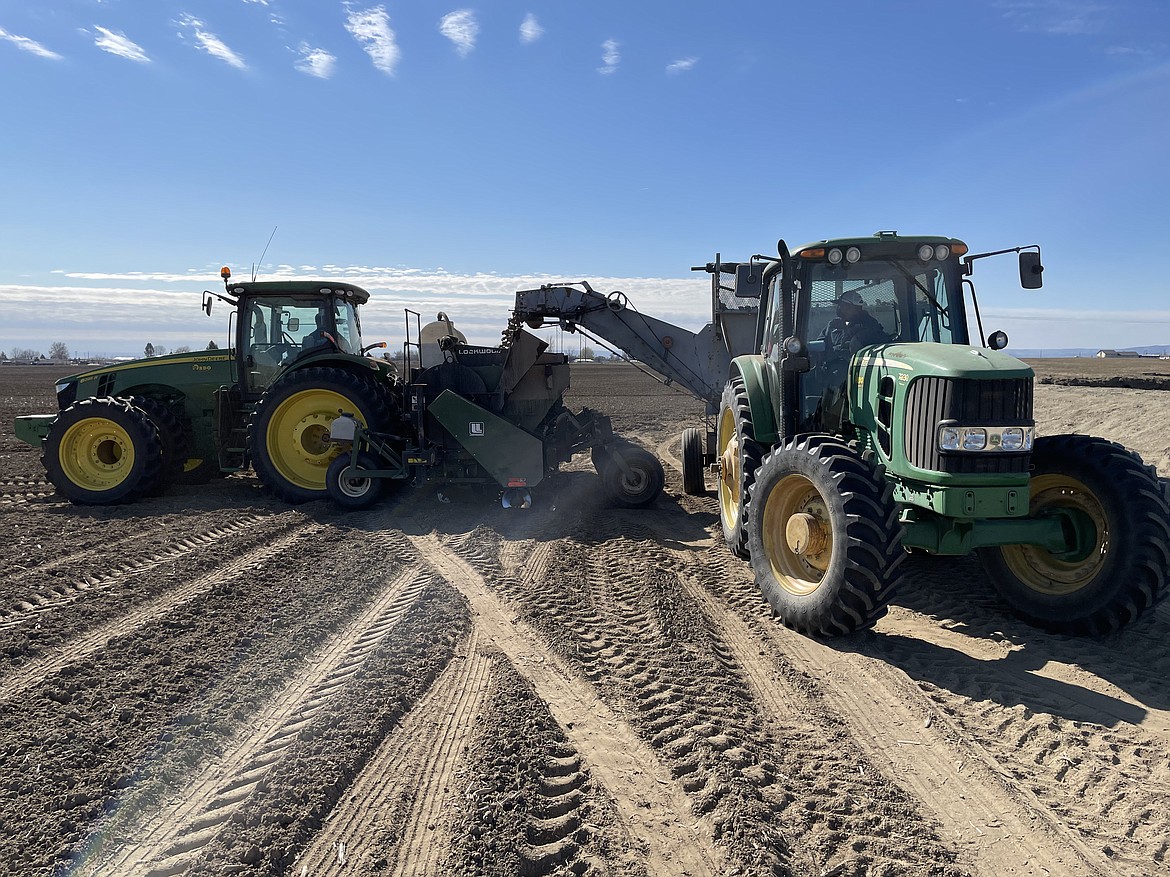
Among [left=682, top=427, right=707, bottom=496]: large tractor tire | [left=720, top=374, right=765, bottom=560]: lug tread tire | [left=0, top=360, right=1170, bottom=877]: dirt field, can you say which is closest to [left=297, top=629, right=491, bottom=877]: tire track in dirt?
[left=0, top=360, right=1170, bottom=877]: dirt field

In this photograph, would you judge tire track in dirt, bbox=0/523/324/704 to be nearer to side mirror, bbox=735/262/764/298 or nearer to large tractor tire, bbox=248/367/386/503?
large tractor tire, bbox=248/367/386/503

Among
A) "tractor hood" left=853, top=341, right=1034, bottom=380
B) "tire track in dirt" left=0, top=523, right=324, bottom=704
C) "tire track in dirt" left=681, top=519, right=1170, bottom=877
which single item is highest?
"tractor hood" left=853, top=341, right=1034, bottom=380

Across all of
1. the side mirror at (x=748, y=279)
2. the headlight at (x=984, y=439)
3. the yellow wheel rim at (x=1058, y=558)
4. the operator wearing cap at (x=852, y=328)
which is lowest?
the yellow wheel rim at (x=1058, y=558)

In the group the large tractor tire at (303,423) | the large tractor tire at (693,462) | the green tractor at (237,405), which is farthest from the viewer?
the large tractor tire at (693,462)

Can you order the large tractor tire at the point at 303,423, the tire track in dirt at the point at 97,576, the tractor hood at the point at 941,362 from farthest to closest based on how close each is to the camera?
the large tractor tire at the point at 303,423 < the tire track in dirt at the point at 97,576 < the tractor hood at the point at 941,362

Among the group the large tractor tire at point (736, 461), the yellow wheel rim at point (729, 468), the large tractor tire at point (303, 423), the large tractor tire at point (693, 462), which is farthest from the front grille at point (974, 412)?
the large tractor tire at point (303, 423)

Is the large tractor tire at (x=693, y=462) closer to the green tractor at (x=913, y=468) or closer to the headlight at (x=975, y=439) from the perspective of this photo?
the green tractor at (x=913, y=468)

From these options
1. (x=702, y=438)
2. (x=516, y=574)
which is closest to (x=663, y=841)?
(x=516, y=574)

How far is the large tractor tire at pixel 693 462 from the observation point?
9.15 m

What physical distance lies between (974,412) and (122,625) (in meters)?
5.39

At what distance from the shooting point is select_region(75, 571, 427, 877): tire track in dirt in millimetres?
2623

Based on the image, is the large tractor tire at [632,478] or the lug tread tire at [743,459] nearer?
the lug tread tire at [743,459]

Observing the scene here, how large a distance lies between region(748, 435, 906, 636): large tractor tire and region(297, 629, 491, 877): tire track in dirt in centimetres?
207

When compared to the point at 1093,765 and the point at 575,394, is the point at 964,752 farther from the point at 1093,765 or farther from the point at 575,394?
the point at 575,394
